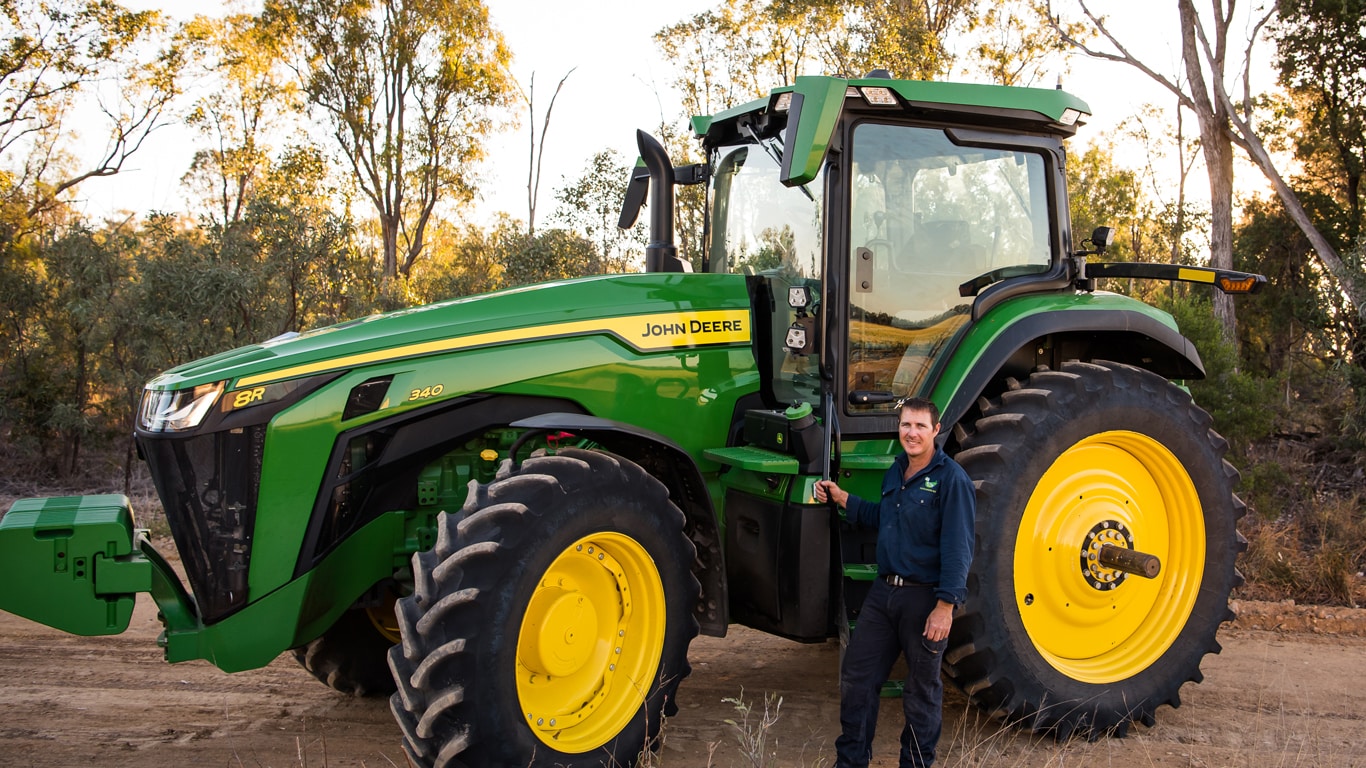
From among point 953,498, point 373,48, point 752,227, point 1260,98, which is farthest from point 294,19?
point 953,498

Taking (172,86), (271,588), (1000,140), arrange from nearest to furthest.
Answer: (271,588) < (1000,140) < (172,86)

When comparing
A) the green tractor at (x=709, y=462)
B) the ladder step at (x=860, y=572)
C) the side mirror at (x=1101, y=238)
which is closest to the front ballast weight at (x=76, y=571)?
the green tractor at (x=709, y=462)

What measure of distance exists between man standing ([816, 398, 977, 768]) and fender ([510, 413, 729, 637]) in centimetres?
53

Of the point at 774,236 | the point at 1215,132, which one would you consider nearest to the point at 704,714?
the point at 774,236

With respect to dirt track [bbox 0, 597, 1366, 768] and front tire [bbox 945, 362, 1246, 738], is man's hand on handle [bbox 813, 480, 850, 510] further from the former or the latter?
dirt track [bbox 0, 597, 1366, 768]

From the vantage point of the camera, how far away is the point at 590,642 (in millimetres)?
3539

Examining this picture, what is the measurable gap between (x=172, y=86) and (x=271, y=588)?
20.6 metres

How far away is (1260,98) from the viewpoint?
17.4m

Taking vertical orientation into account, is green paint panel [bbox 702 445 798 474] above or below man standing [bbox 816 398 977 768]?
above

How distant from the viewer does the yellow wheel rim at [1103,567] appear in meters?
4.19

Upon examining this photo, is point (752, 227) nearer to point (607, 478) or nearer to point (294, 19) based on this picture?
point (607, 478)

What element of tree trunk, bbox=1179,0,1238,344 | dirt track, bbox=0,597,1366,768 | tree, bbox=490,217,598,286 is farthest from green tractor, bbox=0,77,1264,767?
tree trunk, bbox=1179,0,1238,344

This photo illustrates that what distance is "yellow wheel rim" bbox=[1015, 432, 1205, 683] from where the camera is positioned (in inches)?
165

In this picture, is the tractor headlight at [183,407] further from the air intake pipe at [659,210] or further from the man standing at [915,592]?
the man standing at [915,592]
